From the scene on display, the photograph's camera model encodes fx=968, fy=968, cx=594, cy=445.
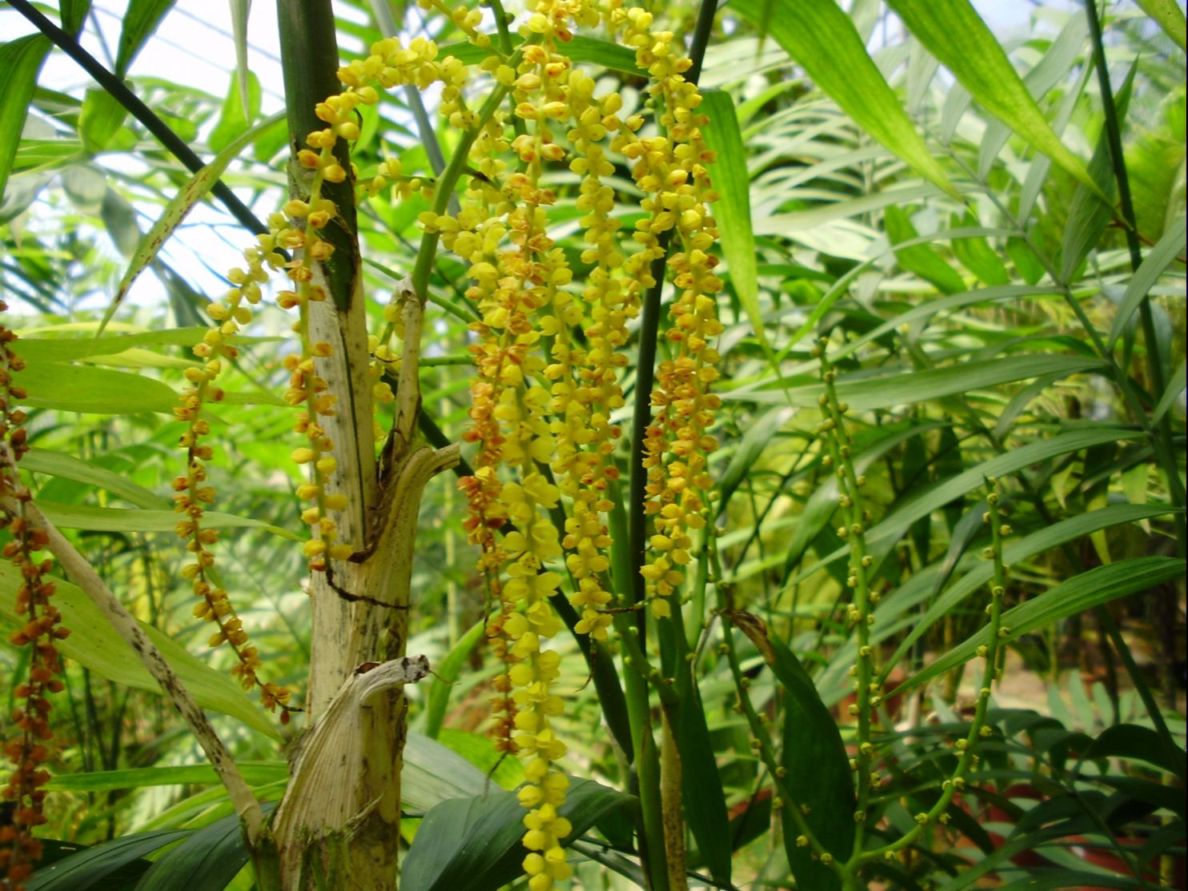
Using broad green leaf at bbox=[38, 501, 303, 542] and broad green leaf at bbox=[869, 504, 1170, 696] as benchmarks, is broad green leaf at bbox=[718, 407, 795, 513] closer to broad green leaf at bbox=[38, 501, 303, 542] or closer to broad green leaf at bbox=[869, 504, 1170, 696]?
broad green leaf at bbox=[869, 504, 1170, 696]

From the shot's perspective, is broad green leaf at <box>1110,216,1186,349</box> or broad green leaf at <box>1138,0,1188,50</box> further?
broad green leaf at <box>1110,216,1186,349</box>

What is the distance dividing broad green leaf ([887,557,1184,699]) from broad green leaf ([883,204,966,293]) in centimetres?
37

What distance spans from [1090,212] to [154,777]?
57 cm

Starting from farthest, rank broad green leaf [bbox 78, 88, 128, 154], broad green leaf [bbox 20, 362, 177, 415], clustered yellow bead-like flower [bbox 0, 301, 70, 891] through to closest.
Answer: broad green leaf [bbox 78, 88, 128, 154], broad green leaf [bbox 20, 362, 177, 415], clustered yellow bead-like flower [bbox 0, 301, 70, 891]

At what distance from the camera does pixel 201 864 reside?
1.12 feet

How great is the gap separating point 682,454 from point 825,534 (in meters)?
0.39

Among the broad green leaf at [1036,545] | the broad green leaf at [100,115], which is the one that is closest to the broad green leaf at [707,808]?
the broad green leaf at [1036,545]

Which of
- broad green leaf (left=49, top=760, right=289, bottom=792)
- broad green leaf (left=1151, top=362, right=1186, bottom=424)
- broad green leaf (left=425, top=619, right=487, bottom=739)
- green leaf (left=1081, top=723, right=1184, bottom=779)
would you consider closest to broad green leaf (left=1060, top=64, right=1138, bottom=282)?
broad green leaf (left=1151, top=362, right=1186, bottom=424)

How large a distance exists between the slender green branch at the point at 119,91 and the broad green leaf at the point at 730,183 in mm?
222

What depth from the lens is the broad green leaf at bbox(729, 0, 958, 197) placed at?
423mm

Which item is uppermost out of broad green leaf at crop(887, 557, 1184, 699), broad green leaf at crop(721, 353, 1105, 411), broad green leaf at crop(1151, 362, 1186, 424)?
broad green leaf at crop(721, 353, 1105, 411)

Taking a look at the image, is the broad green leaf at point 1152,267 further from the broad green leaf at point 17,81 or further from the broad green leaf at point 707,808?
the broad green leaf at point 17,81

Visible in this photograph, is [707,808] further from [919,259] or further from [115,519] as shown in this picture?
[919,259]

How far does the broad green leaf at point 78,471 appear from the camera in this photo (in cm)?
40
